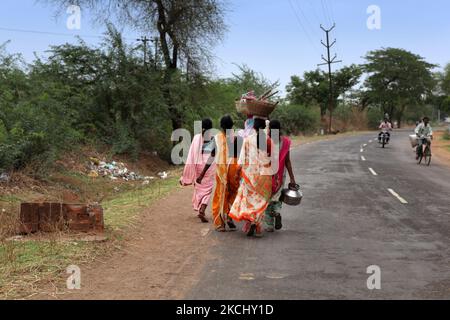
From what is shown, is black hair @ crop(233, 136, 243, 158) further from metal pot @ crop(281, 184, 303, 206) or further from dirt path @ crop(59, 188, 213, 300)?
dirt path @ crop(59, 188, 213, 300)

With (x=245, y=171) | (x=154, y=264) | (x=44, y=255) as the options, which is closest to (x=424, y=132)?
(x=245, y=171)

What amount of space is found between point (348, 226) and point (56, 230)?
180 inches

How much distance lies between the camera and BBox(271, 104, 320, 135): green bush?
51.3 meters

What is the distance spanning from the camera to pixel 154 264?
21.8 feet

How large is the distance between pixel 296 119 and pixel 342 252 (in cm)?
4669

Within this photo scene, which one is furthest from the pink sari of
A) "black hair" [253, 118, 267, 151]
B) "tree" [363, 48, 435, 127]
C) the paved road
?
"tree" [363, 48, 435, 127]

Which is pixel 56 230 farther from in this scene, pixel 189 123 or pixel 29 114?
pixel 189 123

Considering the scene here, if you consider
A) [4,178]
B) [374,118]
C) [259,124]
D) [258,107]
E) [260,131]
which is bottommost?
[4,178]

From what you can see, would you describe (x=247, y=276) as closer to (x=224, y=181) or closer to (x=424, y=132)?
(x=224, y=181)

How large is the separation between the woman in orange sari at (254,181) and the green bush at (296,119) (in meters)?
41.6

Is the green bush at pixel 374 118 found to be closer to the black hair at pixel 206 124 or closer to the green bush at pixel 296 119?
the green bush at pixel 296 119

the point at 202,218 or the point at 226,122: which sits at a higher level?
→ the point at 226,122

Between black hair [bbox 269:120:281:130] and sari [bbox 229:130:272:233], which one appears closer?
sari [bbox 229:130:272:233]

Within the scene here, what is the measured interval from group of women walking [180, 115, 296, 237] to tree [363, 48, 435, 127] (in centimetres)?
6777
